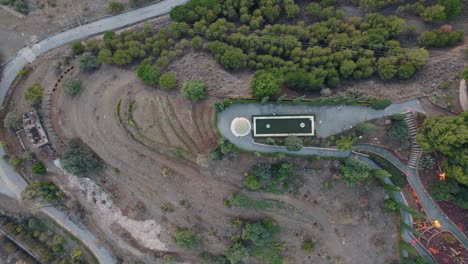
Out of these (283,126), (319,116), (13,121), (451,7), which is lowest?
(319,116)

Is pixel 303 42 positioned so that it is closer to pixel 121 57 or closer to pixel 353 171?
pixel 353 171

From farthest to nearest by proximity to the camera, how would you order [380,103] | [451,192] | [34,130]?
1. [34,130]
2. [380,103]
3. [451,192]

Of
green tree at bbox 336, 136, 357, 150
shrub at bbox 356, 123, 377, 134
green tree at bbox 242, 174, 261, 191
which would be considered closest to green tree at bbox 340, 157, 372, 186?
green tree at bbox 336, 136, 357, 150

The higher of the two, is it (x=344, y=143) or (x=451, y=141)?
(x=451, y=141)

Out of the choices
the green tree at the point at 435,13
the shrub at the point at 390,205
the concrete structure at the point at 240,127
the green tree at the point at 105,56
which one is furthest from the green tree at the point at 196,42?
the shrub at the point at 390,205

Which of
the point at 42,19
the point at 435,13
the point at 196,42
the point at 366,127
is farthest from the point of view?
the point at 42,19

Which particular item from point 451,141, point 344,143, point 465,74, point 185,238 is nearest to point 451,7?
point 465,74

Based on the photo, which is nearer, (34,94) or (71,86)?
(71,86)
